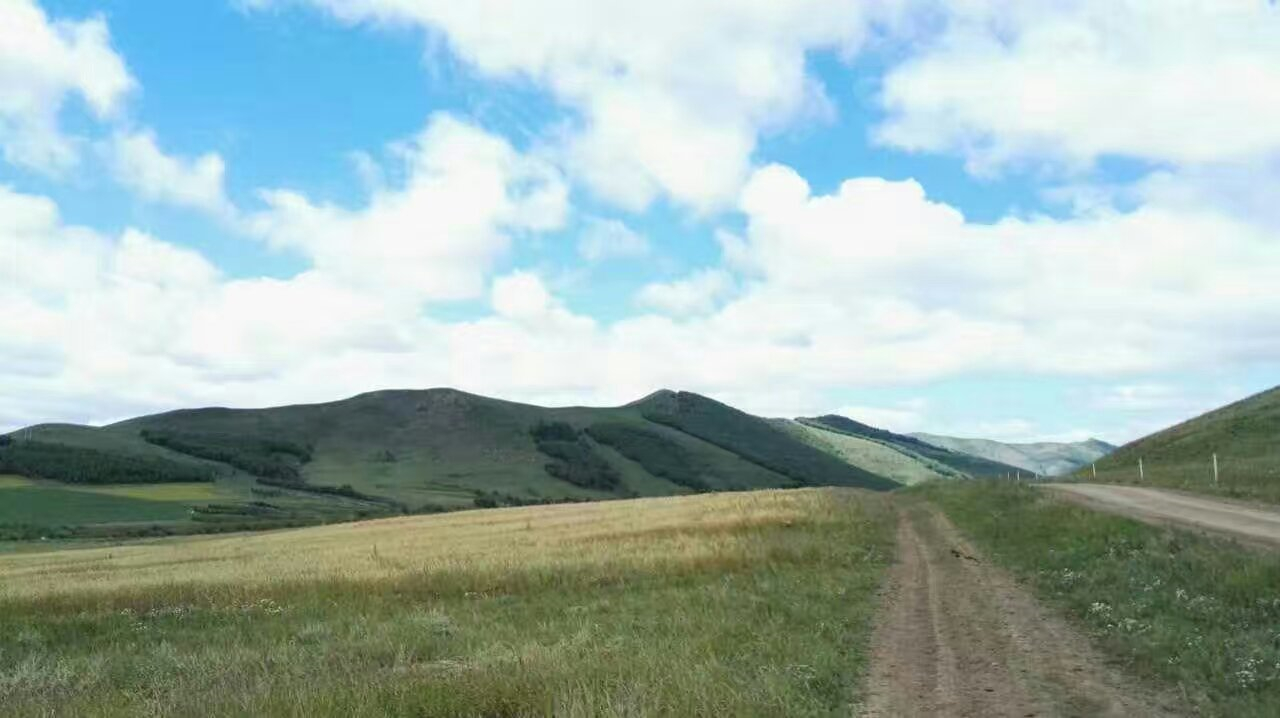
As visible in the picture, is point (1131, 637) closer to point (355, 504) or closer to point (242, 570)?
point (242, 570)

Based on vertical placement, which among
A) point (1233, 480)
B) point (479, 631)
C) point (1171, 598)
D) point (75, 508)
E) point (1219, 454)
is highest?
point (1219, 454)

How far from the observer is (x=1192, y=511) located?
28.6 metres

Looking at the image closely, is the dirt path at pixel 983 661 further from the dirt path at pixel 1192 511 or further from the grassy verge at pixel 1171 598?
the dirt path at pixel 1192 511

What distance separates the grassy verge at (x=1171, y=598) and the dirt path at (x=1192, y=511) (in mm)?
1656

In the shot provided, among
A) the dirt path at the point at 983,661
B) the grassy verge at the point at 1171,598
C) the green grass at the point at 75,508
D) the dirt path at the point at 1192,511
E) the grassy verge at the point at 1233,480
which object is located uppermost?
the grassy verge at the point at 1233,480

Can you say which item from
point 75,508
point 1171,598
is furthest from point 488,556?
point 75,508

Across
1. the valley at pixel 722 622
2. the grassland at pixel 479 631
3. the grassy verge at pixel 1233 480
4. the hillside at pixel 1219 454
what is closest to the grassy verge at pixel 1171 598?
the valley at pixel 722 622

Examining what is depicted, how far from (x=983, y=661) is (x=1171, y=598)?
507 centimetres

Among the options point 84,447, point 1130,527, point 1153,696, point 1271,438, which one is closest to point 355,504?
point 84,447

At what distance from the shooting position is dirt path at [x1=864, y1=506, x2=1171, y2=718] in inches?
386

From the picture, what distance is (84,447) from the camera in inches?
7731

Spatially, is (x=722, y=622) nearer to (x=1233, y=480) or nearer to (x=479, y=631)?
(x=479, y=631)

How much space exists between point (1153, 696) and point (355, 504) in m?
163

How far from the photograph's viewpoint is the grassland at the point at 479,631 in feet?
32.8
